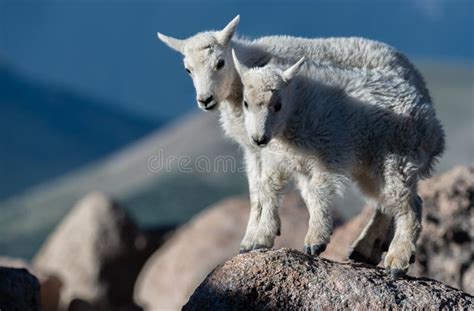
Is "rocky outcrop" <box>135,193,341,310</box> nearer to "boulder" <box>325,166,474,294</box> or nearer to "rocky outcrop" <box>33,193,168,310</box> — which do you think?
"rocky outcrop" <box>33,193,168,310</box>

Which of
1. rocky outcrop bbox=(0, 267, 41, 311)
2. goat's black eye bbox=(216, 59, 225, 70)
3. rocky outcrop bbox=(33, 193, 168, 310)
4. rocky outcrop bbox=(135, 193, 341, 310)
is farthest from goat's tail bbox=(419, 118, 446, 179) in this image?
rocky outcrop bbox=(33, 193, 168, 310)

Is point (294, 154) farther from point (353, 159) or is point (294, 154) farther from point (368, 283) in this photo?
point (368, 283)

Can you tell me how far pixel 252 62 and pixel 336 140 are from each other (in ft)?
4.92

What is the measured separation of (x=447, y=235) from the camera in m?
14.1

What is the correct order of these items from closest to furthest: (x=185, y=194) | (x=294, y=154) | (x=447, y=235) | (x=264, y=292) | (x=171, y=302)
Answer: (x=264, y=292)
(x=294, y=154)
(x=447, y=235)
(x=171, y=302)
(x=185, y=194)

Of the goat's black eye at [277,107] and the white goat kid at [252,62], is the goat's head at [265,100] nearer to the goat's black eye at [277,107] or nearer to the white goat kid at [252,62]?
the goat's black eye at [277,107]

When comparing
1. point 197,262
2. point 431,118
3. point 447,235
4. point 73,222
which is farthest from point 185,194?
point 431,118

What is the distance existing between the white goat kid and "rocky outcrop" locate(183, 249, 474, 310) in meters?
0.90

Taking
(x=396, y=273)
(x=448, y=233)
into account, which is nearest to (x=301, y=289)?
(x=396, y=273)

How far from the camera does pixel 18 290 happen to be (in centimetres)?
1121

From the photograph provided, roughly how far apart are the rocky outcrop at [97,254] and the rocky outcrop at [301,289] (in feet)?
38.0

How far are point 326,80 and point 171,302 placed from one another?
344 inches

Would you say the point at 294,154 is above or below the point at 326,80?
below

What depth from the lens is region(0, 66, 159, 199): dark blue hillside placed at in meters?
98.8
